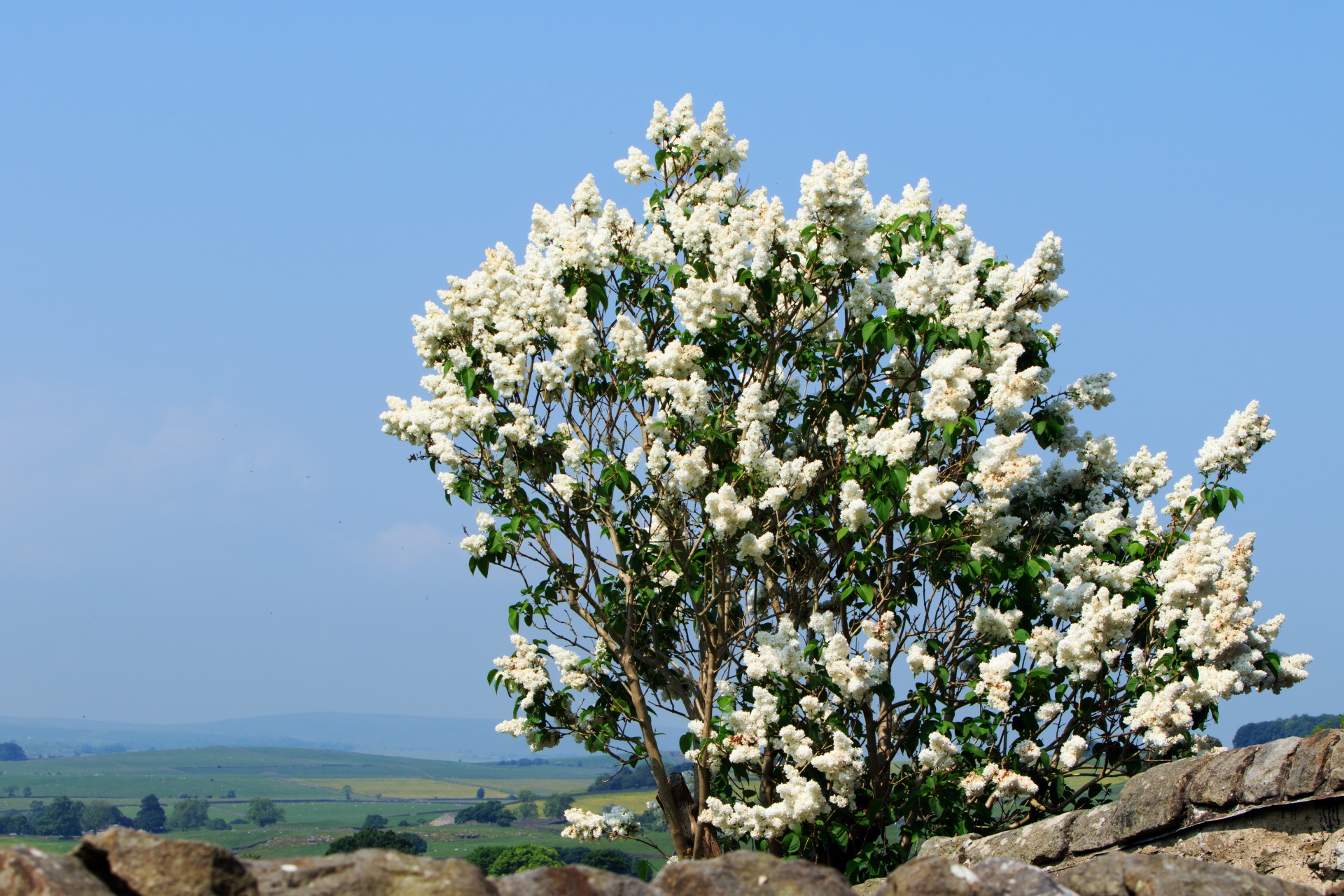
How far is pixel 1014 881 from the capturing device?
248 inches

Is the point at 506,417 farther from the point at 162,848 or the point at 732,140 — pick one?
the point at 162,848

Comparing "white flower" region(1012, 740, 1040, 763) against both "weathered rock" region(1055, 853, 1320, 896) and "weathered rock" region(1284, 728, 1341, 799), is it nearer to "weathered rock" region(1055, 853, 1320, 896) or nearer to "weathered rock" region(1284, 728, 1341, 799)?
"weathered rock" region(1284, 728, 1341, 799)

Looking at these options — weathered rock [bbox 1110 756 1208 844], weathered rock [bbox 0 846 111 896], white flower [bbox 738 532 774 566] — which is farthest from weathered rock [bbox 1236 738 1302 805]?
weathered rock [bbox 0 846 111 896]

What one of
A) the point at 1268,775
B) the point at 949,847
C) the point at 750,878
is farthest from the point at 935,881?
the point at 949,847

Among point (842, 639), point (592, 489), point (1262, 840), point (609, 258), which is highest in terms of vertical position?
point (609, 258)

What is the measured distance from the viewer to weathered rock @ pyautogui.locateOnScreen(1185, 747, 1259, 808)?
9.47m

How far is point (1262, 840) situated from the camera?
9.22m

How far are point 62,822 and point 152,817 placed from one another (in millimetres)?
9016

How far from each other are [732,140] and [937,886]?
10.1m

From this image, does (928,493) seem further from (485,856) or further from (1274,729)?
(485,856)

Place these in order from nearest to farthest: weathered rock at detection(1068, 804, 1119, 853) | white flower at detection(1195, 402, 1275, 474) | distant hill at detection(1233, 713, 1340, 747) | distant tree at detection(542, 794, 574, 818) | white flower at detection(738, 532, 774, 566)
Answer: weathered rock at detection(1068, 804, 1119, 853)
white flower at detection(738, 532, 774, 566)
white flower at detection(1195, 402, 1275, 474)
distant hill at detection(1233, 713, 1340, 747)
distant tree at detection(542, 794, 574, 818)

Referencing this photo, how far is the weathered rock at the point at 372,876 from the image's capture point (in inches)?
227

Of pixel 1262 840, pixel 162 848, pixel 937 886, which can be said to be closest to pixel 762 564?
pixel 1262 840

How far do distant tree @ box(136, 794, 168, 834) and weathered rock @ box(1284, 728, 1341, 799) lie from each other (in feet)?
345
